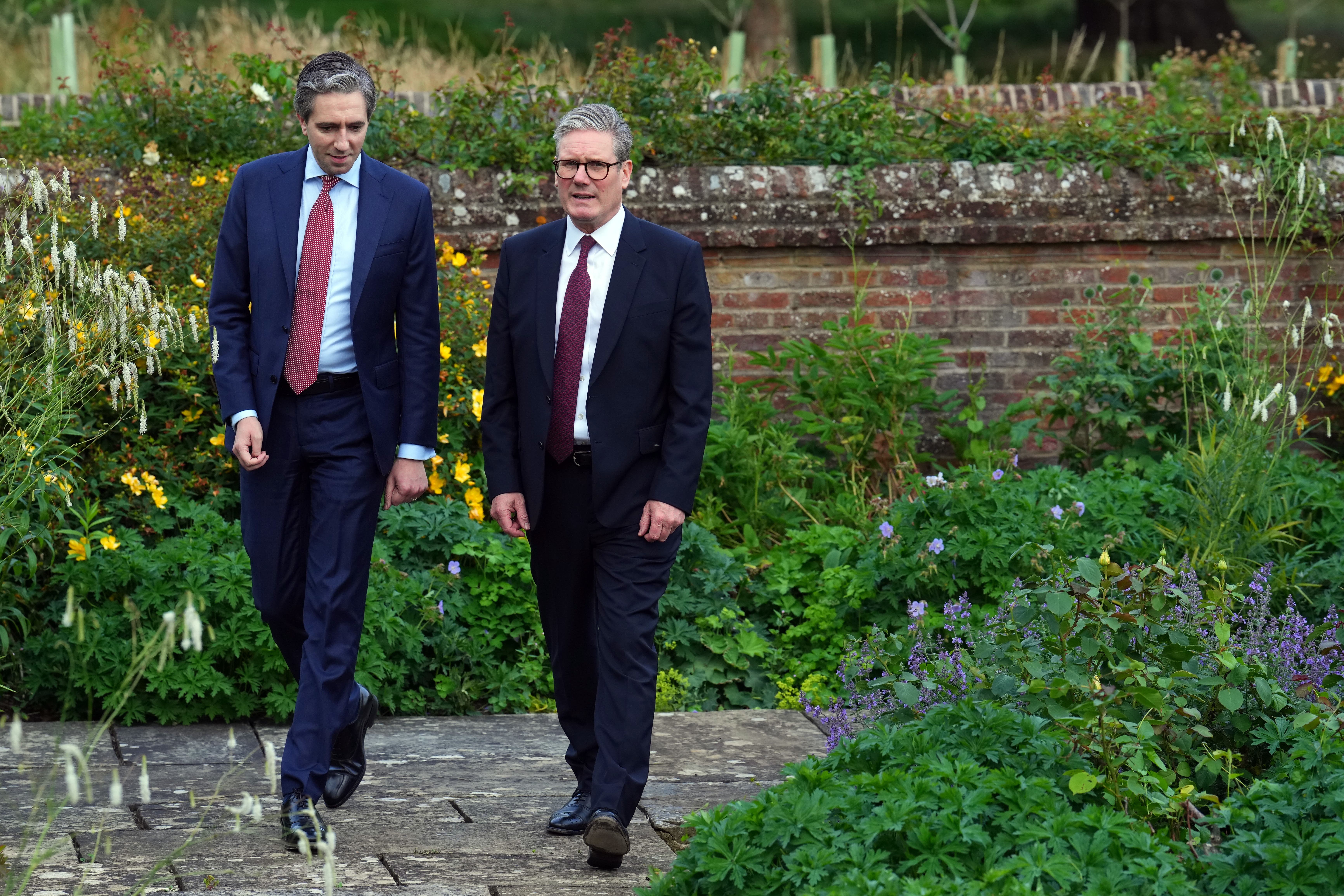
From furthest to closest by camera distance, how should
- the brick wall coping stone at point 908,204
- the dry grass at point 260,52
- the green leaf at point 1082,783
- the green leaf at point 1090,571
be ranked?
the dry grass at point 260,52, the brick wall coping stone at point 908,204, the green leaf at point 1090,571, the green leaf at point 1082,783

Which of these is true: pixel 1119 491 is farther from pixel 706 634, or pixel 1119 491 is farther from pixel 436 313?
pixel 436 313

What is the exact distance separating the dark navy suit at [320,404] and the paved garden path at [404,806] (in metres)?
0.31

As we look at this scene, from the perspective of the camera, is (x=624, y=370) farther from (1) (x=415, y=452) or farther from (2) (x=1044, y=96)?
(2) (x=1044, y=96)

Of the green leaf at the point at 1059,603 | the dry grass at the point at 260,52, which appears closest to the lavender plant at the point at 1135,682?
the green leaf at the point at 1059,603

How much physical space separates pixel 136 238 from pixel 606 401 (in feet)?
9.92

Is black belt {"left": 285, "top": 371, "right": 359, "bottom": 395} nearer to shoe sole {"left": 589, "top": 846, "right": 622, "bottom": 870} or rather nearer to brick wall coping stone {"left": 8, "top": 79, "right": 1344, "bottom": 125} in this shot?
shoe sole {"left": 589, "top": 846, "right": 622, "bottom": 870}

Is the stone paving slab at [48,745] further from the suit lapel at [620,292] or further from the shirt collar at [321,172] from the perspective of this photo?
the suit lapel at [620,292]

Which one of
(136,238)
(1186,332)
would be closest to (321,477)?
(136,238)

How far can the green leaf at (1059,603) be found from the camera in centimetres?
339

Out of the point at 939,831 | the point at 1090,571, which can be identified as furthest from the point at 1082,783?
the point at 1090,571

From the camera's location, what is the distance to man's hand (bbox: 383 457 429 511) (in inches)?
154

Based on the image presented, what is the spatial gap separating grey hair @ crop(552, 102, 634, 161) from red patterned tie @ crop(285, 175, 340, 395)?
67 cm

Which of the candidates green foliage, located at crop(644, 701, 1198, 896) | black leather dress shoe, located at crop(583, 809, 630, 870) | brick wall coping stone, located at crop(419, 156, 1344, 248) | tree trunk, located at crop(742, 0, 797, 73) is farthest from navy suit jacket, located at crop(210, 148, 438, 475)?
tree trunk, located at crop(742, 0, 797, 73)

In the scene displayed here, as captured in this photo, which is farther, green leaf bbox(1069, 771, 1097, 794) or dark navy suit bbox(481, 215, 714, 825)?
dark navy suit bbox(481, 215, 714, 825)
